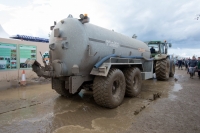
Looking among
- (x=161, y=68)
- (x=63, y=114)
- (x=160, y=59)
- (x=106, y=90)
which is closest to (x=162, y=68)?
(x=161, y=68)

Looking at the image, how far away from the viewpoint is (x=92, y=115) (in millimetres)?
3695

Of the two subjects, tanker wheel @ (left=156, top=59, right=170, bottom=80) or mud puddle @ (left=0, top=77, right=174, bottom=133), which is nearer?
mud puddle @ (left=0, top=77, right=174, bottom=133)

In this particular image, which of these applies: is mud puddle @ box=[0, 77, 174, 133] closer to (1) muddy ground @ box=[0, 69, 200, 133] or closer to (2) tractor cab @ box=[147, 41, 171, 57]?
(1) muddy ground @ box=[0, 69, 200, 133]

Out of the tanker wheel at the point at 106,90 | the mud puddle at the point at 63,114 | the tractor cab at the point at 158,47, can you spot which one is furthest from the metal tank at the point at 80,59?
the tractor cab at the point at 158,47

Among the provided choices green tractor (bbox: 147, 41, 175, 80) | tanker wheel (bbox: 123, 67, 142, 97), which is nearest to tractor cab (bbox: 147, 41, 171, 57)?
green tractor (bbox: 147, 41, 175, 80)

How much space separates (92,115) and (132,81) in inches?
80.9

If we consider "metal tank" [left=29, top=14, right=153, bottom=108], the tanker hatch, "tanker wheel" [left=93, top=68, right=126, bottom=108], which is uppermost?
the tanker hatch

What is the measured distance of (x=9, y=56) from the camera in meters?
7.71

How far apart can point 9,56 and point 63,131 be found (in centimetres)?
656

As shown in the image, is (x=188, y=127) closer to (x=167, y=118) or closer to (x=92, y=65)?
(x=167, y=118)

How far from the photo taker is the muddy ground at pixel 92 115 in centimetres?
304

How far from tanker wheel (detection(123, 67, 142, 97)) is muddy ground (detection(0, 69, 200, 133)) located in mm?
275

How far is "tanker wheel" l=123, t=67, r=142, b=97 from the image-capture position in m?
5.03

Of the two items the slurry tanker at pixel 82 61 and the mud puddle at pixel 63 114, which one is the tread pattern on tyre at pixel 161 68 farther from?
the slurry tanker at pixel 82 61
